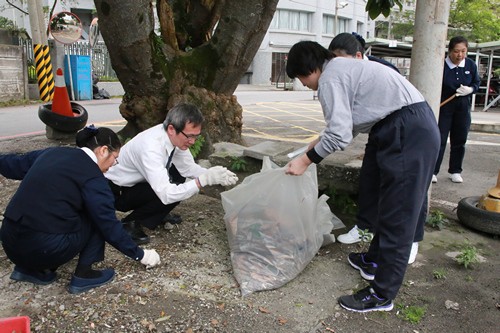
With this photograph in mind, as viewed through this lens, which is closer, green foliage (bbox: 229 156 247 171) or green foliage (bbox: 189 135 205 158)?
green foliage (bbox: 229 156 247 171)

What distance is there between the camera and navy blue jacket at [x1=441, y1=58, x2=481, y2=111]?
4.70m

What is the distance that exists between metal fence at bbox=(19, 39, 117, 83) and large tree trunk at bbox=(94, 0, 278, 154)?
11406 millimetres

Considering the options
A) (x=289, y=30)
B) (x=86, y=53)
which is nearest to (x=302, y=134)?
(x=86, y=53)

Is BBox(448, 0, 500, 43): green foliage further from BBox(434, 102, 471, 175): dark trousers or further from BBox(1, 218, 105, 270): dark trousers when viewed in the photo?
BBox(1, 218, 105, 270): dark trousers

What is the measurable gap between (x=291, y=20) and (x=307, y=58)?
35.0 meters

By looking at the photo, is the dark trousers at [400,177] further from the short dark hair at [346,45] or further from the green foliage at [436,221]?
the green foliage at [436,221]

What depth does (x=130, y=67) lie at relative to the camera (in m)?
4.59

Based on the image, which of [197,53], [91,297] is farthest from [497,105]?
[91,297]

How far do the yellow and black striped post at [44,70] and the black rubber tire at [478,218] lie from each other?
10028 millimetres

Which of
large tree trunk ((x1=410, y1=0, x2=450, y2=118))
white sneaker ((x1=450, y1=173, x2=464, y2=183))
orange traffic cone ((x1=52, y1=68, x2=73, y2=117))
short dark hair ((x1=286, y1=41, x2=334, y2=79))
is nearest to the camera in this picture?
short dark hair ((x1=286, y1=41, x2=334, y2=79))

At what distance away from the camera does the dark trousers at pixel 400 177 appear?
2217 millimetres

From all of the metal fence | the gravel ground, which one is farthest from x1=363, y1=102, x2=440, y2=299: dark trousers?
the metal fence

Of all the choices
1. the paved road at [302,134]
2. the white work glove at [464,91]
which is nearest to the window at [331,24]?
the paved road at [302,134]

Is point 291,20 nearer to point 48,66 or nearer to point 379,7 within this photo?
point 48,66
